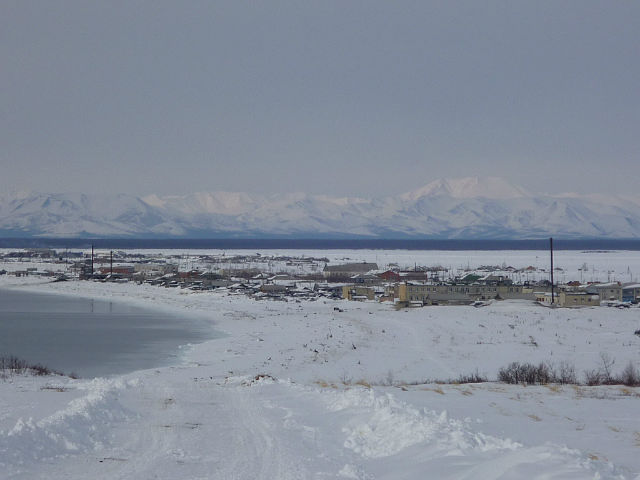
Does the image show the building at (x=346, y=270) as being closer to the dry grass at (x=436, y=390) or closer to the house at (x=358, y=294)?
the house at (x=358, y=294)

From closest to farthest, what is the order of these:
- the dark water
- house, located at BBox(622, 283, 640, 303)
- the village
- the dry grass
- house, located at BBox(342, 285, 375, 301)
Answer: the dry grass, the dark water, the village, house, located at BBox(622, 283, 640, 303), house, located at BBox(342, 285, 375, 301)

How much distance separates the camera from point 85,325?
33.7 m

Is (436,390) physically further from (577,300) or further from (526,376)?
(577,300)

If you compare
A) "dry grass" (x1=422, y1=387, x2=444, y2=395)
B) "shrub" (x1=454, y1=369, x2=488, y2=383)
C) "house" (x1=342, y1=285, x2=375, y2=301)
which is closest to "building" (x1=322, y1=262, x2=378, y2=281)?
"house" (x1=342, y1=285, x2=375, y2=301)

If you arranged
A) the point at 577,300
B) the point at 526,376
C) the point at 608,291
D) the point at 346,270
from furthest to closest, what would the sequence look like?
1. the point at 346,270
2. the point at 608,291
3. the point at 577,300
4. the point at 526,376

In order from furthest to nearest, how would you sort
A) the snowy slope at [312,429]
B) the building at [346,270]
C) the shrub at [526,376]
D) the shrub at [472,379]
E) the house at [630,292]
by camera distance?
the building at [346,270]
the house at [630,292]
the shrub at [472,379]
the shrub at [526,376]
the snowy slope at [312,429]

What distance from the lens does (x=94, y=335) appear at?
29359mm

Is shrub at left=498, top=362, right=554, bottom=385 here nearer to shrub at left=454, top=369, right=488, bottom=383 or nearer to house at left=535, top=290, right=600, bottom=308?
shrub at left=454, top=369, right=488, bottom=383

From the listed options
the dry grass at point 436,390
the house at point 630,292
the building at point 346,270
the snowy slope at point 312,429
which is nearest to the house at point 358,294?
the house at point 630,292

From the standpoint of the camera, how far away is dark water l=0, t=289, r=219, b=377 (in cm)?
2147

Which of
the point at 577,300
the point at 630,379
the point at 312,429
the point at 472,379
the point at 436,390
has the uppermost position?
the point at 312,429

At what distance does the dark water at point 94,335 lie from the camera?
21469 millimetres

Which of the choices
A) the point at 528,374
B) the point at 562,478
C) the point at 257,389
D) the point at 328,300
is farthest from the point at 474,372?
the point at 328,300

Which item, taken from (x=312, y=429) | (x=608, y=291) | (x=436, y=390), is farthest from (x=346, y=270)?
(x=312, y=429)
